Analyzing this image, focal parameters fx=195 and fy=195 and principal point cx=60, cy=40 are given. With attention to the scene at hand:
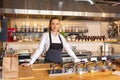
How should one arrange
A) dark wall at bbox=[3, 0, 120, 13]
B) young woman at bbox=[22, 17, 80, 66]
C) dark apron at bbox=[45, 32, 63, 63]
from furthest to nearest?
1. dark wall at bbox=[3, 0, 120, 13]
2. dark apron at bbox=[45, 32, 63, 63]
3. young woman at bbox=[22, 17, 80, 66]

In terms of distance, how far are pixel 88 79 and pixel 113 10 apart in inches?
127

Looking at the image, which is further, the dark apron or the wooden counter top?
the dark apron

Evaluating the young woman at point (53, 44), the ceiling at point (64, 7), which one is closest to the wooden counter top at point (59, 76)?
the young woman at point (53, 44)

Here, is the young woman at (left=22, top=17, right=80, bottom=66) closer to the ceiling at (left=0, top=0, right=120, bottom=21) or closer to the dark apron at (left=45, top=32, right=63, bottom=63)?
the dark apron at (left=45, top=32, right=63, bottom=63)

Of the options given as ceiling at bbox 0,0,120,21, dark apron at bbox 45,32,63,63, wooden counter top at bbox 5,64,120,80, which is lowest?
wooden counter top at bbox 5,64,120,80

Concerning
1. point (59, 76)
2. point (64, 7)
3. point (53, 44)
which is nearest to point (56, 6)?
point (64, 7)

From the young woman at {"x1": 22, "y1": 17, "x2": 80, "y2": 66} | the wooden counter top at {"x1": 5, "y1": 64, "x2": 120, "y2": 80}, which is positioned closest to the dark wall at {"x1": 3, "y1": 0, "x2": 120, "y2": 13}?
the young woman at {"x1": 22, "y1": 17, "x2": 80, "y2": 66}

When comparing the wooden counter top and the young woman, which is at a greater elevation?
the young woman

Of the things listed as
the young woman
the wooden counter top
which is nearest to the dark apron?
the young woman

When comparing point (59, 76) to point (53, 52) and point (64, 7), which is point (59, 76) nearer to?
point (53, 52)

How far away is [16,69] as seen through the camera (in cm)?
198

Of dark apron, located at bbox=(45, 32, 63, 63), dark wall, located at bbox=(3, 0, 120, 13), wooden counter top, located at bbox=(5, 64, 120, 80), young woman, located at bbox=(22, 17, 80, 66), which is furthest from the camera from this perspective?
dark wall, located at bbox=(3, 0, 120, 13)

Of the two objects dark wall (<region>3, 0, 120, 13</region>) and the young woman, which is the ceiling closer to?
dark wall (<region>3, 0, 120, 13</region>)

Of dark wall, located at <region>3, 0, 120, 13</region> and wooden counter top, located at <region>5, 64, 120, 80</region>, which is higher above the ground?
dark wall, located at <region>3, 0, 120, 13</region>
